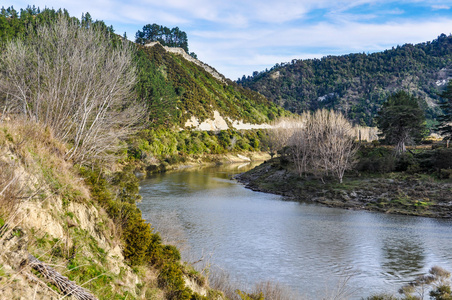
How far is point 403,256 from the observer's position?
22.7m

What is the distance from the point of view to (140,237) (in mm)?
11320

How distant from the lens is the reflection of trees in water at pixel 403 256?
788 inches

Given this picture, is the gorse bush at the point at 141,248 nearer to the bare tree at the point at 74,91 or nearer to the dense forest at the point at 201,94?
the bare tree at the point at 74,91

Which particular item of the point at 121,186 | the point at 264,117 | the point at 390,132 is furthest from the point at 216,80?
the point at 121,186

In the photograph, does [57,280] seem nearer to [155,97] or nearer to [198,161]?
[155,97]

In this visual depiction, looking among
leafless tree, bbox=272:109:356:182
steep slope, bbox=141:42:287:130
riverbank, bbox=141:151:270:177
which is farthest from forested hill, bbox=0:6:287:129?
leafless tree, bbox=272:109:356:182

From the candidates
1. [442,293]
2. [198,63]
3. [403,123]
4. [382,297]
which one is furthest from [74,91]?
[198,63]

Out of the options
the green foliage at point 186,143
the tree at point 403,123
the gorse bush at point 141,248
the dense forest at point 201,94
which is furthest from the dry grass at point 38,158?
the dense forest at point 201,94

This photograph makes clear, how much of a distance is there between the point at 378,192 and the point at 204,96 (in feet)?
282

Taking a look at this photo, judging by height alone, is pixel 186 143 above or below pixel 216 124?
below

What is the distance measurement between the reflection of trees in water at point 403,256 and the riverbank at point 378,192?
10.9 metres

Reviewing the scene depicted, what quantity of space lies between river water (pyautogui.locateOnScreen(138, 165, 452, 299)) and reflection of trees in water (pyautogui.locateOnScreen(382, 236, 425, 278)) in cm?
6

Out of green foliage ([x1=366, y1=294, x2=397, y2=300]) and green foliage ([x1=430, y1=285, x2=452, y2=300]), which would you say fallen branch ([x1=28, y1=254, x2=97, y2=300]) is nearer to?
green foliage ([x1=366, y1=294, x2=397, y2=300])

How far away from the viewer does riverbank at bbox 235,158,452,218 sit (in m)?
36.2
